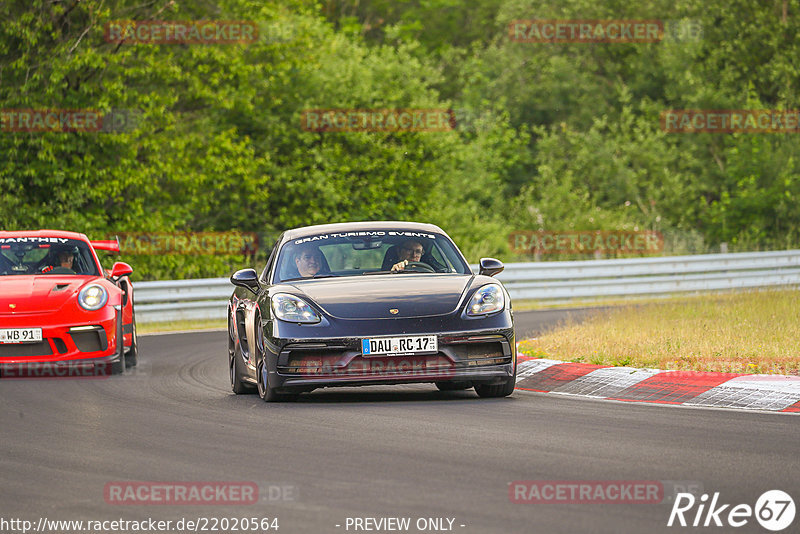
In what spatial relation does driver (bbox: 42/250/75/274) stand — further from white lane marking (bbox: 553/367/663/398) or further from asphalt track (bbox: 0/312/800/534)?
white lane marking (bbox: 553/367/663/398)

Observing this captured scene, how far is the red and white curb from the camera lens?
9.78 meters

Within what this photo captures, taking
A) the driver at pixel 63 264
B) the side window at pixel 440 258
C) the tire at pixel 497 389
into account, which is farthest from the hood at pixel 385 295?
the driver at pixel 63 264

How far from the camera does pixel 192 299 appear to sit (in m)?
25.5

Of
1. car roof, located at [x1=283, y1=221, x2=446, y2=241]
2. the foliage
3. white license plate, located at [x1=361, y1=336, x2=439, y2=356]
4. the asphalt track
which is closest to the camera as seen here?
the asphalt track

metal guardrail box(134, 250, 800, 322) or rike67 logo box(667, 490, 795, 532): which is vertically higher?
rike67 logo box(667, 490, 795, 532)

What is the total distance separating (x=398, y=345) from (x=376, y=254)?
165cm

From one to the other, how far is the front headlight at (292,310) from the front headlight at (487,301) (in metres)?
1.18

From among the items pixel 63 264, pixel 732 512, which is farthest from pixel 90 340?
pixel 732 512

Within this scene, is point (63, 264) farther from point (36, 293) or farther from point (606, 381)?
point (606, 381)

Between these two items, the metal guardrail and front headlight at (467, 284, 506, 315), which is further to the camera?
the metal guardrail

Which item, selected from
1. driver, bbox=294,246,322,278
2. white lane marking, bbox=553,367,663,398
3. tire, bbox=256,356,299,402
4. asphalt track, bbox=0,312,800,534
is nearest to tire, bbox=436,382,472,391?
asphalt track, bbox=0,312,800,534

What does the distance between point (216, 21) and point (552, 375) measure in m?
25.1

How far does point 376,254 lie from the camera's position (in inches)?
453

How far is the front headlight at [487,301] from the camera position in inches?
406
